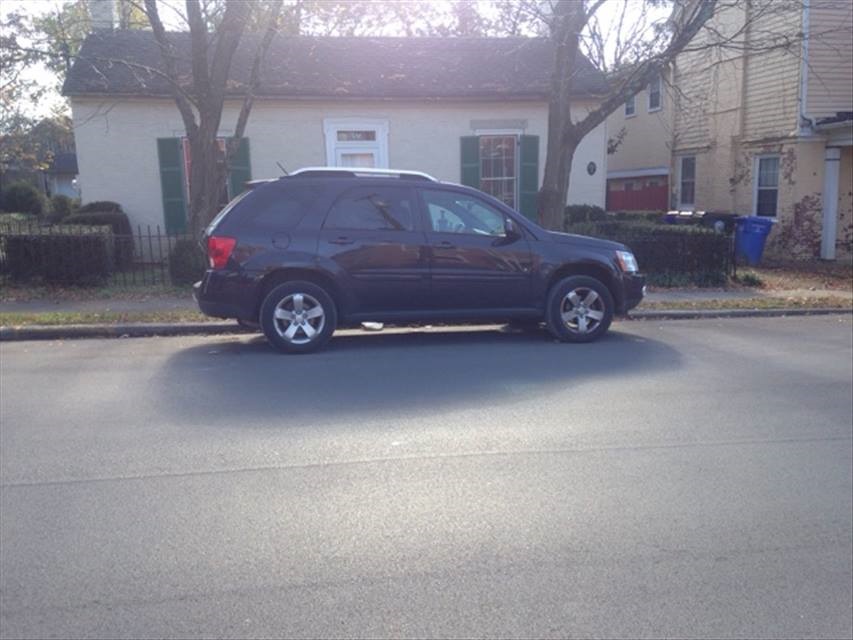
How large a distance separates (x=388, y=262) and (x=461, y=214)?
103 cm

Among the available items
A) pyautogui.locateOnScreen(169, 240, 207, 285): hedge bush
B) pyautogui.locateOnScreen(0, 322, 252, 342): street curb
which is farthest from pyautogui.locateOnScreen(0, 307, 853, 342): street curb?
pyautogui.locateOnScreen(169, 240, 207, 285): hedge bush

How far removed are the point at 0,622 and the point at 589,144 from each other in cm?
1720

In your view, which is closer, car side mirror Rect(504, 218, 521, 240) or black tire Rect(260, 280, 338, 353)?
black tire Rect(260, 280, 338, 353)

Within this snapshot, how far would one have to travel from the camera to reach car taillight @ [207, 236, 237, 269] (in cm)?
889

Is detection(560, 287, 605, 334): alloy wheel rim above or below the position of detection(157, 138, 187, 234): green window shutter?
below

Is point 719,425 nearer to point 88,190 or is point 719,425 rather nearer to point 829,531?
point 829,531

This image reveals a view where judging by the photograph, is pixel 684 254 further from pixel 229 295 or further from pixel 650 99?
pixel 650 99

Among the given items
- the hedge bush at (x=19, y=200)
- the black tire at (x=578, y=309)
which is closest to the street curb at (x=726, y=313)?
the black tire at (x=578, y=309)

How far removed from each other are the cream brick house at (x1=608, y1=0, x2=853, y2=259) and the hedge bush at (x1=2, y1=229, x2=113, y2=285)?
11452 mm

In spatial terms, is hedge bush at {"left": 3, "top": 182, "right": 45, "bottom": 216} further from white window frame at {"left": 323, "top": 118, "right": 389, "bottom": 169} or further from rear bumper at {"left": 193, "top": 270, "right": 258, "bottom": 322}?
rear bumper at {"left": 193, "top": 270, "right": 258, "bottom": 322}

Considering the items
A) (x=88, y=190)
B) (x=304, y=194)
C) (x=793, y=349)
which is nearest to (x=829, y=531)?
(x=793, y=349)

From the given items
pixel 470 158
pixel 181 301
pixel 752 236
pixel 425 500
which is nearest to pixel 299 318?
pixel 181 301

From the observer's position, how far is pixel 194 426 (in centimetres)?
639

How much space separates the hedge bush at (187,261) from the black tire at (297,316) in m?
5.12
